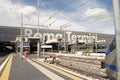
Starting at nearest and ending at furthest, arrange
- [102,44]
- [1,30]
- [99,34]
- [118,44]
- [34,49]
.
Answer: [118,44] → [102,44] → [1,30] → [34,49] → [99,34]

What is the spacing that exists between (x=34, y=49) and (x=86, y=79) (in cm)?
9838

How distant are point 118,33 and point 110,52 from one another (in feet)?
6.94

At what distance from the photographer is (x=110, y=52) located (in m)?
7.21

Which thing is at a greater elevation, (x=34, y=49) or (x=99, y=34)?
(x=99, y=34)

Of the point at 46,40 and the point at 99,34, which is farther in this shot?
the point at 99,34

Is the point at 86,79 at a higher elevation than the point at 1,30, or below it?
below

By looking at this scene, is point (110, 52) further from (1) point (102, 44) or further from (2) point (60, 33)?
(2) point (60, 33)

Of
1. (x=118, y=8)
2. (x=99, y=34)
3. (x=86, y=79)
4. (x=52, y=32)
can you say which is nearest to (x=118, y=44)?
(x=118, y=8)

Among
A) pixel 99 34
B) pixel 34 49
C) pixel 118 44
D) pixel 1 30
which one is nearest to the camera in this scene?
pixel 118 44

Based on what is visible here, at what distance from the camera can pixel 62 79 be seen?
1166cm

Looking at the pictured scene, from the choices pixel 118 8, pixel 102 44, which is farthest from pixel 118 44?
pixel 102 44

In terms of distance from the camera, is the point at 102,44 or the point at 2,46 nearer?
the point at 102,44

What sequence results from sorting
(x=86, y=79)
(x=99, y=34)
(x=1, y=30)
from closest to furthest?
(x=86, y=79), (x=1, y=30), (x=99, y=34)

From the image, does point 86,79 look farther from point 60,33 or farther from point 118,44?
point 60,33
